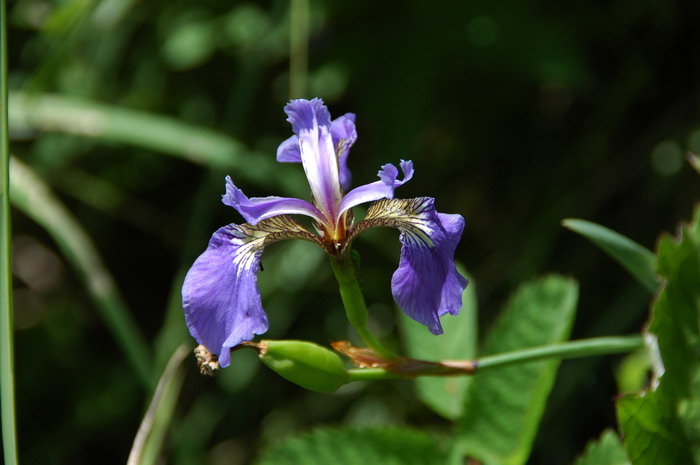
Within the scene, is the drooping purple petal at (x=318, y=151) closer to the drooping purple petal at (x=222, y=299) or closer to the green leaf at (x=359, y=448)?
the drooping purple petal at (x=222, y=299)

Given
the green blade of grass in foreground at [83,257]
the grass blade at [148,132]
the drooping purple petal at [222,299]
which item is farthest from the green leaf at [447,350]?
the grass blade at [148,132]

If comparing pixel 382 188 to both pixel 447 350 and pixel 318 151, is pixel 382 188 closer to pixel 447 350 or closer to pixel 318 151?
pixel 318 151

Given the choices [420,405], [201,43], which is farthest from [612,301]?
[201,43]

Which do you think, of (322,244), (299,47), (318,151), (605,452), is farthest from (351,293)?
(299,47)

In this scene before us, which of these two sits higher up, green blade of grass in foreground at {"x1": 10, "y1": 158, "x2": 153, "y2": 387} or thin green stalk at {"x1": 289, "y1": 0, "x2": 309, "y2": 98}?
thin green stalk at {"x1": 289, "y1": 0, "x2": 309, "y2": 98}

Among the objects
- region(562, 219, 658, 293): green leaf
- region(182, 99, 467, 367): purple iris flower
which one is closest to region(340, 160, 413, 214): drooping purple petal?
region(182, 99, 467, 367): purple iris flower

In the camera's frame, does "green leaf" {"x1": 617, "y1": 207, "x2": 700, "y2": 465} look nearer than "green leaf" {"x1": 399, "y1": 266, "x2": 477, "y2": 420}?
Yes

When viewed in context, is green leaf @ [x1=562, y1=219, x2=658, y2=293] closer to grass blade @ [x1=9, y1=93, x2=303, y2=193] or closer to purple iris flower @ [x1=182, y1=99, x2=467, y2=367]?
purple iris flower @ [x1=182, y1=99, x2=467, y2=367]
